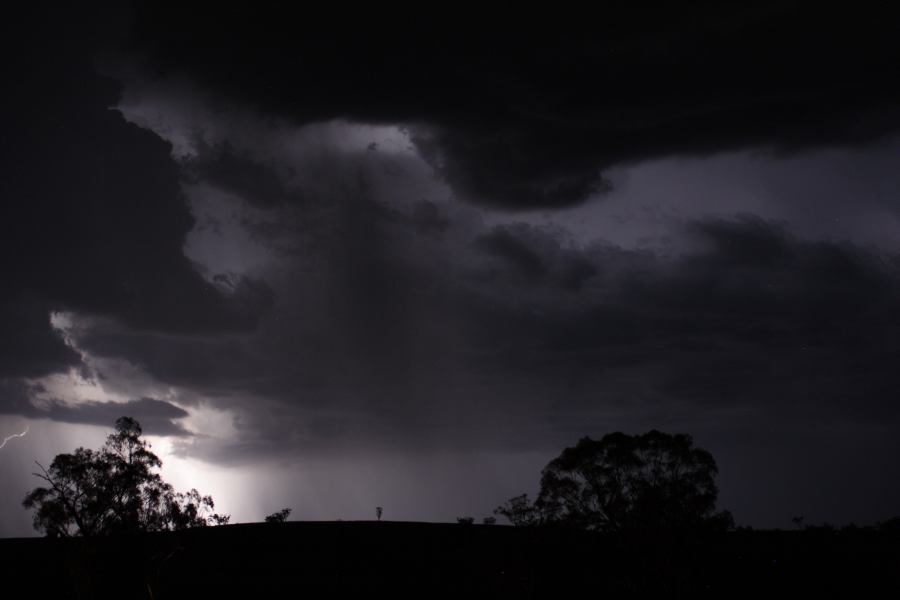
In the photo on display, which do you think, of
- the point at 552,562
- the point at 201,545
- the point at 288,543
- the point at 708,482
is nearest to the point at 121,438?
the point at 201,545

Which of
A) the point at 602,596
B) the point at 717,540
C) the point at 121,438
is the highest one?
the point at 121,438

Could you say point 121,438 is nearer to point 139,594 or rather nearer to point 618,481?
point 139,594

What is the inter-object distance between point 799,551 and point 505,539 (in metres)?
36.8

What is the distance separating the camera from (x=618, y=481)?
7256 centimetres

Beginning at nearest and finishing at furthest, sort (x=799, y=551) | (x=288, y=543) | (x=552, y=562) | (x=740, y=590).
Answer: (x=740, y=590)
(x=552, y=562)
(x=799, y=551)
(x=288, y=543)

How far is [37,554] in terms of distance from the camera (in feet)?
295

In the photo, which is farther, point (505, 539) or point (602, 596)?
point (505, 539)

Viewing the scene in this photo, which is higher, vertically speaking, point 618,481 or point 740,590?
point 618,481

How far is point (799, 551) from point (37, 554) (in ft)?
308

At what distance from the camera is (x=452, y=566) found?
86500 mm

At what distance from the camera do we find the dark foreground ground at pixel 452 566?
67938mm

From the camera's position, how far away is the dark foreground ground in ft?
223

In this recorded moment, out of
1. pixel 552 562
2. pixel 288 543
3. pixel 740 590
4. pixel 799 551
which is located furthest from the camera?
pixel 288 543

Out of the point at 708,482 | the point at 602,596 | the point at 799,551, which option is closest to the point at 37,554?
the point at 602,596
